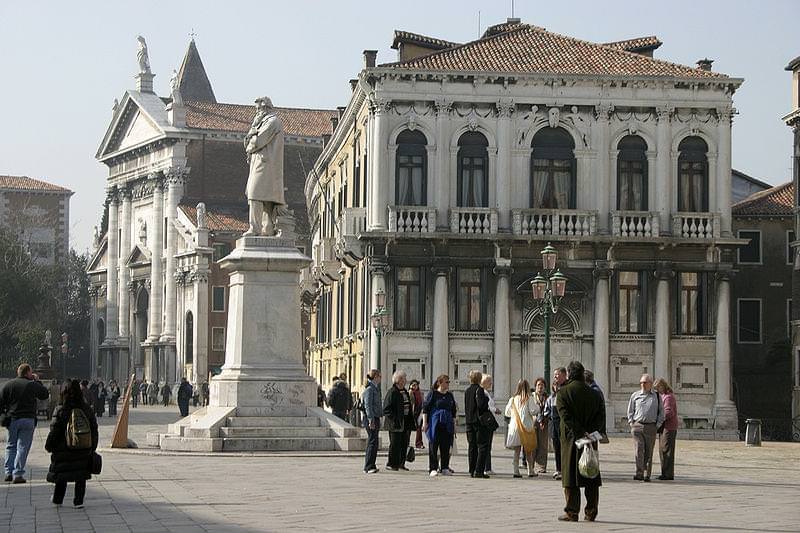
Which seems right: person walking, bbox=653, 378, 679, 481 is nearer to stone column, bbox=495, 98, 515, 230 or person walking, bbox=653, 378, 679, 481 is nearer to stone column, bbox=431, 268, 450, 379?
stone column, bbox=431, 268, 450, 379

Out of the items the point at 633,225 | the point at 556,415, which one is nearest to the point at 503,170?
the point at 633,225

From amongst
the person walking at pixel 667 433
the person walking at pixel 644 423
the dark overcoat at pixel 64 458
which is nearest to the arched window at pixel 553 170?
the person walking at pixel 667 433

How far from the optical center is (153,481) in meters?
20.5

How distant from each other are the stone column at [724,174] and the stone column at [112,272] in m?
56.0

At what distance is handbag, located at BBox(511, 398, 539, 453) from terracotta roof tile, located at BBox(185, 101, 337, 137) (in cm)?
6503

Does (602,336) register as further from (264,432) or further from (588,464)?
(588,464)

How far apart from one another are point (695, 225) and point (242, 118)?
48.2 metres

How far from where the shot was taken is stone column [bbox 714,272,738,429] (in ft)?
147

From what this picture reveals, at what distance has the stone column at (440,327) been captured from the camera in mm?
44562

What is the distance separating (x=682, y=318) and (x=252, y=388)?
2235cm

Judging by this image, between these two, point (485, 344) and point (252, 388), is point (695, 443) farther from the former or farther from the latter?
point (252, 388)

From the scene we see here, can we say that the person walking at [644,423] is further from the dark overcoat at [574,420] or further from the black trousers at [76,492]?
the black trousers at [76,492]

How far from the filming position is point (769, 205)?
52.2 metres

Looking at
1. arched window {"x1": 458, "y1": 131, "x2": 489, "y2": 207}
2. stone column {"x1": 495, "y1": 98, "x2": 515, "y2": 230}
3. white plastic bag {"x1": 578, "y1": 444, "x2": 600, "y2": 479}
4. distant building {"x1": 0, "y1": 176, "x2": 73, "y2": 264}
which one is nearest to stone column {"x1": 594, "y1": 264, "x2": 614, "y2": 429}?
stone column {"x1": 495, "y1": 98, "x2": 515, "y2": 230}
